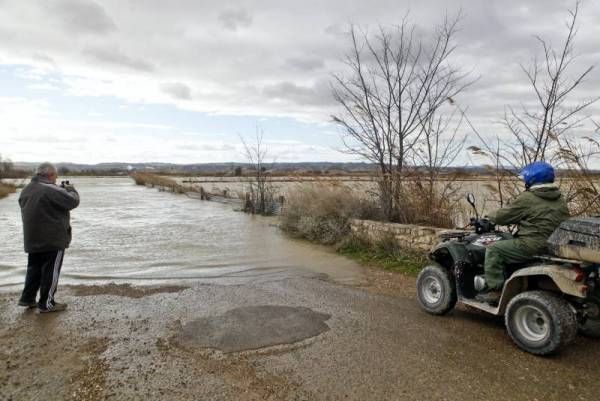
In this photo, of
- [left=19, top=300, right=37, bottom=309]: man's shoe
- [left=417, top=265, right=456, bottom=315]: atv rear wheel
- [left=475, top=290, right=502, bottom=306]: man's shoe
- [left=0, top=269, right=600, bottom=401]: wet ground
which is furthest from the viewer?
[left=19, top=300, right=37, bottom=309]: man's shoe

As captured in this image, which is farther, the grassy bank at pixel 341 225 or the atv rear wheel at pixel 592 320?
the grassy bank at pixel 341 225

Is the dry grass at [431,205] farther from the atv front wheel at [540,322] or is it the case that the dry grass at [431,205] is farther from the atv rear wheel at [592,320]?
the atv front wheel at [540,322]

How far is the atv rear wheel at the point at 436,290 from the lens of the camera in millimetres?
5402

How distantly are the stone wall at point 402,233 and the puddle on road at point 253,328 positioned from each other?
11.8 feet

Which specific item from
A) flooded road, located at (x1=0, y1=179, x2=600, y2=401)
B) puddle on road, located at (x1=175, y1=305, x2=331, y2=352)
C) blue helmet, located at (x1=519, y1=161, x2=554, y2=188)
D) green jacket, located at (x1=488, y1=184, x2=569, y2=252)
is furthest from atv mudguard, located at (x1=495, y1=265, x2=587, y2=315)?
puddle on road, located at (x1=175, y1=305, x2=331, y2=352)

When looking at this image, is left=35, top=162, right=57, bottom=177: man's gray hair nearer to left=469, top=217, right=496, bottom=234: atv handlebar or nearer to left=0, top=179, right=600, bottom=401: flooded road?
left=0, top=179, right=600, bottom=401: flooded road

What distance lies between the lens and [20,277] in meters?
8.07

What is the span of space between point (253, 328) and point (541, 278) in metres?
3.26

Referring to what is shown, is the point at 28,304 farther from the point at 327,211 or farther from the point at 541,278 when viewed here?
the point at 327,211

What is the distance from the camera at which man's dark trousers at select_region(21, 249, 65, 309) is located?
588 centimetres

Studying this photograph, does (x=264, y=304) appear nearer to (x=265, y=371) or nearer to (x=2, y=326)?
(x=265, y=371)

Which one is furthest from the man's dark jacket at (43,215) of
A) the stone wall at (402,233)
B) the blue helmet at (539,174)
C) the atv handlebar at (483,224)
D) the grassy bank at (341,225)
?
the stone wall at (402,233)

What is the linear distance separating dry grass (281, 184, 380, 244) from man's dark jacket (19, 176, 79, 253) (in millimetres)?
6507

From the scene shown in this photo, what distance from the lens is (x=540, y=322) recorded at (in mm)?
4414
